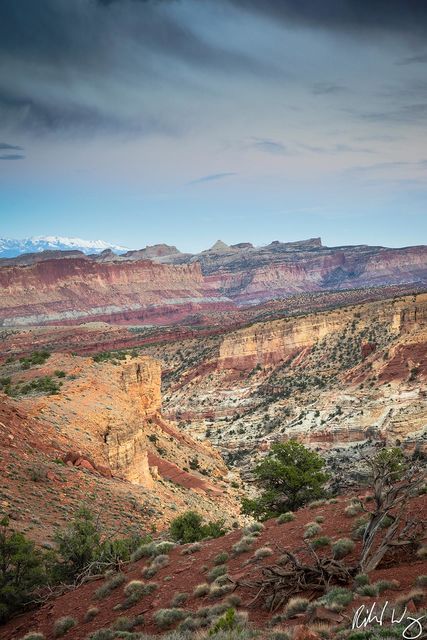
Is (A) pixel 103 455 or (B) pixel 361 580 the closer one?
(B) pixel 361 580

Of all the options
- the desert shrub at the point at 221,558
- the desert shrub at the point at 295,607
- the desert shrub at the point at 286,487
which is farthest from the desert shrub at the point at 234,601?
the desert shrub at the point at 286,487

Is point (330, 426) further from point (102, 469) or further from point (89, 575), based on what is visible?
point (89, 575)

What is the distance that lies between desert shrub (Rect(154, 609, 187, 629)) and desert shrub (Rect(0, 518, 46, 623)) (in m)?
5.06

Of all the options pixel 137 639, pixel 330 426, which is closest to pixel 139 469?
pixel 137 639

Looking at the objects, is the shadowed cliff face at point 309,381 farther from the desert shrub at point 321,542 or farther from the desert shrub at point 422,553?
the desert shrub at point 422,553

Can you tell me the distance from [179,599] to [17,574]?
202 inches

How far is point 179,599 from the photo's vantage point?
12.4m

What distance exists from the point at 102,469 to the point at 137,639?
17.5 m

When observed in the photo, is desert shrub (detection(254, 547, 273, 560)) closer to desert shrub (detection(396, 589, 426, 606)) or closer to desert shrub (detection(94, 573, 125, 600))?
desert shrub (detection(94, 573, 125, 600))

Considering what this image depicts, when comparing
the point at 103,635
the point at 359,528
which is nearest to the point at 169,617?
the point at 103,635

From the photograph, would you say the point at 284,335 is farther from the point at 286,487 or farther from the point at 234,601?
the point at 234,601

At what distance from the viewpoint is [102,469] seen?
2753 centimetres

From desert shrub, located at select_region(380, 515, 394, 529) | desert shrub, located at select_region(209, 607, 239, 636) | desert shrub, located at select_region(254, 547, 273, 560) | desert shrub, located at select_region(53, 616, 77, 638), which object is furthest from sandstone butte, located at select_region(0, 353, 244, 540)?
desert shrub, located at select_region(380, 515, 394, 529)

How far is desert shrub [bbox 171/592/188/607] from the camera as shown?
12.3 m
